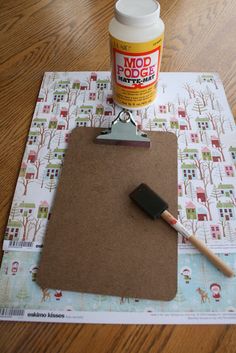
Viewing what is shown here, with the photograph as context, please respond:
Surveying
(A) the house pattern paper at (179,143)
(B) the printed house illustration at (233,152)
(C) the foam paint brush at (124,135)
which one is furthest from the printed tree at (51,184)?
(B) the printed house illustration at (233,152)

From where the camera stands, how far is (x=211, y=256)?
408 millimetres

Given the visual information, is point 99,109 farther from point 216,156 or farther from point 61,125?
point 216,156

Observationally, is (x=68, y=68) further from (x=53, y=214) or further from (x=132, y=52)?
(x=53, y=214)

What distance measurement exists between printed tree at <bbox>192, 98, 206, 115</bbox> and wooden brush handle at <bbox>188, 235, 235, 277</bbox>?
269mm

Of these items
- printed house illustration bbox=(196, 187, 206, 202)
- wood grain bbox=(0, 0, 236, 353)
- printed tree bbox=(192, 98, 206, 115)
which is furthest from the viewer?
printed tree bbox=(192, 98, 206, 115)

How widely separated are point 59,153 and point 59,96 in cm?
15

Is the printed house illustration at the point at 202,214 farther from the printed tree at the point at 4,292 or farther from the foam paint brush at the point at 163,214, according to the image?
the printed tree at the point at 4,292

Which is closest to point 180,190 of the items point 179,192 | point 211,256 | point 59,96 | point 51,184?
point 179,192

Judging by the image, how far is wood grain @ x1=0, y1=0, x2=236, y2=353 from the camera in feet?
1.20

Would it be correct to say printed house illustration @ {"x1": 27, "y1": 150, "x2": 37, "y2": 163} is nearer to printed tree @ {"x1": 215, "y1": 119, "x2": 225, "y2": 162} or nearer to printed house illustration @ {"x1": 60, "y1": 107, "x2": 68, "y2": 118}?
printed house illustration @ {"x1": 60, "y1": 107, "x2": 68, "y2": 118}

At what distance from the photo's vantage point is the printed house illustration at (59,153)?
52 centimetres

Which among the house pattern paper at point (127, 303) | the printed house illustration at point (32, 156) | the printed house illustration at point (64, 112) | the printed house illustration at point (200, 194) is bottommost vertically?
the house pattern paper at point (127, 303)

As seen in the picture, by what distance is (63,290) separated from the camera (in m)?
0.40

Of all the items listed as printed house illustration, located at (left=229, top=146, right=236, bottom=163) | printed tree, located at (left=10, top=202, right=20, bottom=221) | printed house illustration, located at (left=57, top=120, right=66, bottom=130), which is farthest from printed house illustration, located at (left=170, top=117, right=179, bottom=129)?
printed tree, located at (left=10, top=202, right=20, bottom=221)
